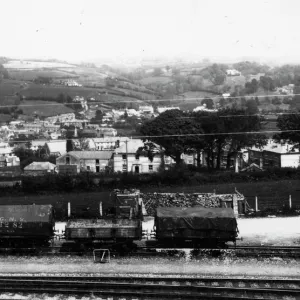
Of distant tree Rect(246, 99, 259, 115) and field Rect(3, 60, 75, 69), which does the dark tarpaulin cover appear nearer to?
distant tree Rect(246, 99, 259, 115)

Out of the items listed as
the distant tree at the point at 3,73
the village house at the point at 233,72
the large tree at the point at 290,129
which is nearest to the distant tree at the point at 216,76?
the village house at the point at 233,72

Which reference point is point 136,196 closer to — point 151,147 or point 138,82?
point 151,147

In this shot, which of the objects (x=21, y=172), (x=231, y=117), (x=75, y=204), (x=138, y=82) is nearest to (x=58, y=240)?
(x=75, y=204)

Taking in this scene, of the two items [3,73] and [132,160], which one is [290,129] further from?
[3,73]

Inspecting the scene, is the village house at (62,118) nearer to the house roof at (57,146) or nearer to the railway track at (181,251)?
the house roof at (57,146)

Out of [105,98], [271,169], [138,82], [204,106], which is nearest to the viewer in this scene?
[271,169]

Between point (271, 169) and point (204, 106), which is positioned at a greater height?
point (204, 106)
